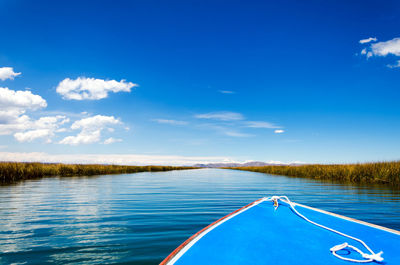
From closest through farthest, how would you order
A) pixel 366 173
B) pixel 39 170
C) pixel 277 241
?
1. pixel 277 241
2. pixel 366 173
3. pixel 39 170

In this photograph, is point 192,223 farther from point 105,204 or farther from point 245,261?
point 105,204

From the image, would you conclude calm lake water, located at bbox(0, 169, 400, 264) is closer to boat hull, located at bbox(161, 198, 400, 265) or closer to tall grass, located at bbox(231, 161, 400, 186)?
boat hull, located at bbox(161, 198, 400, 265)

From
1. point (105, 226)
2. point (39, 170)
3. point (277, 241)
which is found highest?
point (277, 241)

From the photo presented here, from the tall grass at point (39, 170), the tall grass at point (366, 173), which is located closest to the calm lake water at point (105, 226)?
the tall grass at point (366, 173)

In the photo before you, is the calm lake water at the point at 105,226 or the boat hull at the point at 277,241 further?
the calm lake water at the point at 105,226

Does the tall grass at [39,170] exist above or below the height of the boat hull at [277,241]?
below

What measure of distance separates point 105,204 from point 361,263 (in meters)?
8.36

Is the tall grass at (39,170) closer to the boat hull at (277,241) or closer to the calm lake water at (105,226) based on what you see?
the calm lake water at (105,226)

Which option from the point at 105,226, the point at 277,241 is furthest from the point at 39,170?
the point at 277,241

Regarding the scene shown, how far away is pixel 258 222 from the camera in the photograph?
3627 millimetres

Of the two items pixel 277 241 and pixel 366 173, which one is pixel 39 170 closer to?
A: pixel 277 241

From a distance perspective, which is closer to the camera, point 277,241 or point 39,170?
point 277,241

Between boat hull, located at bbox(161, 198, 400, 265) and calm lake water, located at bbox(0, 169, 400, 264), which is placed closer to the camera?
boat hull, located at bbox(161, 198, 400, 265)

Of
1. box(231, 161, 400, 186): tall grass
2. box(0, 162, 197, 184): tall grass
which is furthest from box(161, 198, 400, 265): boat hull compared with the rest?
box(0, 162, 197, 184): tall grass
